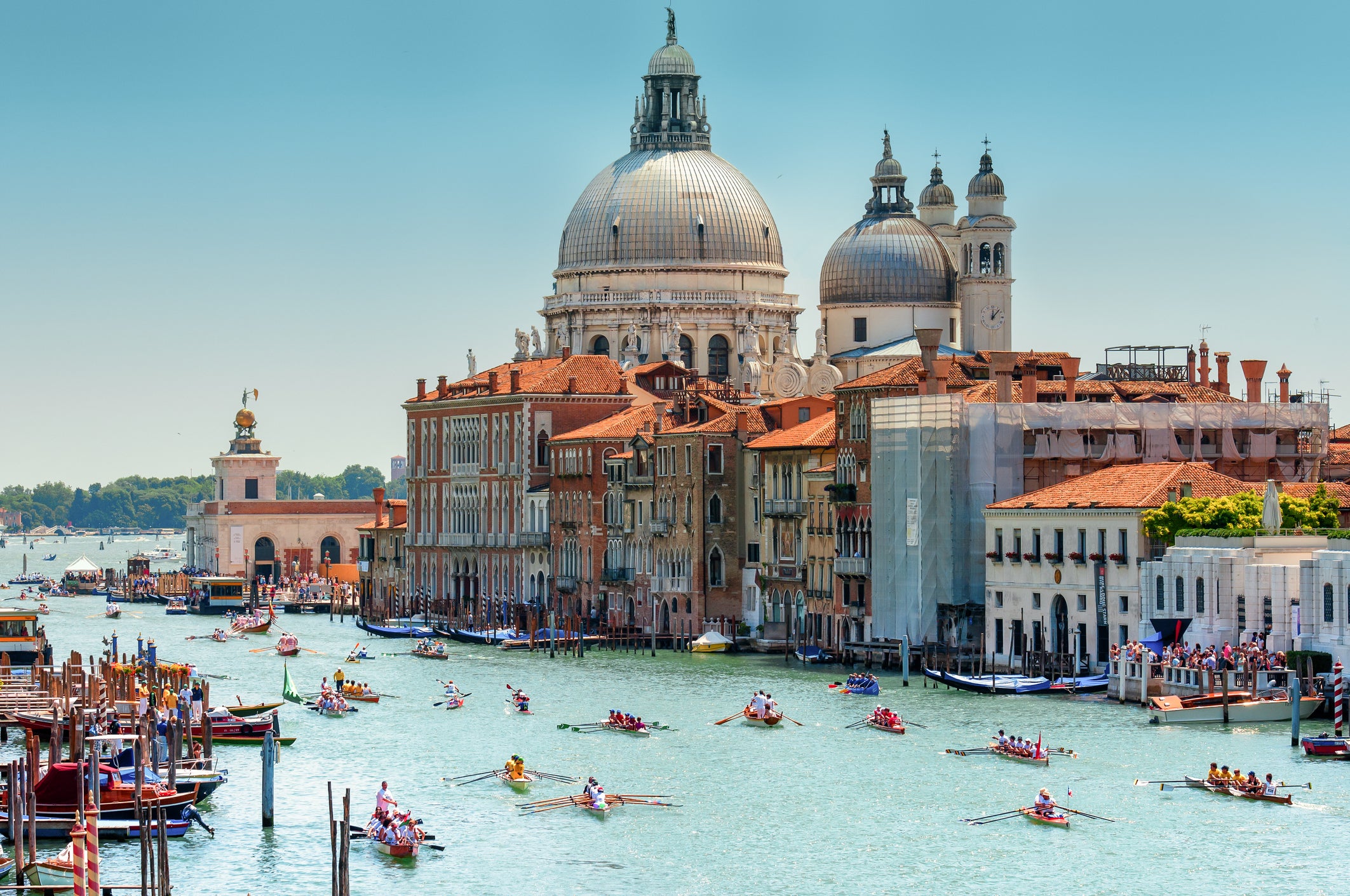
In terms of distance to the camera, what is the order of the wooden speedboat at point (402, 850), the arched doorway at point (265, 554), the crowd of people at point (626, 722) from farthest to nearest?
1. the arched doorway at point (265, 554)
2. the crowd of people at point (626, 722)
3. the wooden speedboat at point (402, 850)

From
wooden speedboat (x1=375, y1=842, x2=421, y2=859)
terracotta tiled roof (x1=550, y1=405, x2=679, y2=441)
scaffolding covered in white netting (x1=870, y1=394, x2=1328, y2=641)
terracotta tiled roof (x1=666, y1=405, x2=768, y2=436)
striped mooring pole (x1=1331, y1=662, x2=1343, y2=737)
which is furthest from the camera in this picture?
terracotta tiled roof (x1=550, y1=405, x2=679, y2=441)

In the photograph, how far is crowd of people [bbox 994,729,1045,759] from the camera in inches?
1988

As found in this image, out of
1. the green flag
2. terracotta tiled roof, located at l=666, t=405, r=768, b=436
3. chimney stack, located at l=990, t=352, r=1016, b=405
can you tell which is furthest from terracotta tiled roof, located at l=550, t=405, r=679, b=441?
the green flag

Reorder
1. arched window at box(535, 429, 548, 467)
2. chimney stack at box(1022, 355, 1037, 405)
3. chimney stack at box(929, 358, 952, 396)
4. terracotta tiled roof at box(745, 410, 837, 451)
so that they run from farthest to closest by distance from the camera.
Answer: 1. arched window at box(535, 429, 548, 467)
2. terracotta tiled roof at box(745, 410, 837, 451)
3. chimney stack at box(929, 358, 952, 396)
4. chimney stack at box(1022, 355, 1037, 405)

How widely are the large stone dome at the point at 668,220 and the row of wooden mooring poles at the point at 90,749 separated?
4184 cm

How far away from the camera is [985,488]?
69750mm

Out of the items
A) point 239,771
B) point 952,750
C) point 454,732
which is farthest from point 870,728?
point 239,771

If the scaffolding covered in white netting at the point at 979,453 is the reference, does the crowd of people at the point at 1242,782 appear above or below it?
below

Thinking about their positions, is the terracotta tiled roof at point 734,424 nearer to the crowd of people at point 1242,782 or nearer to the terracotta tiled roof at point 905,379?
the terracotta tiled roof at point 905,379

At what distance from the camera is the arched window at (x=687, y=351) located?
110750 millimetres

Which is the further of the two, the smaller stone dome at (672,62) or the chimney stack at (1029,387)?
the smaller stone dome at (672,62)

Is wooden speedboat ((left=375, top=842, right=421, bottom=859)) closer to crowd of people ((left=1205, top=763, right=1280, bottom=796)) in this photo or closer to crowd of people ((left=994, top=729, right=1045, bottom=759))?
crowd of people ((left=994, top=729, right=1045, bottom=759))

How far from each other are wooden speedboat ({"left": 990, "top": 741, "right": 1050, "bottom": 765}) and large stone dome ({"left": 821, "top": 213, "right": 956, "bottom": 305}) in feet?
172

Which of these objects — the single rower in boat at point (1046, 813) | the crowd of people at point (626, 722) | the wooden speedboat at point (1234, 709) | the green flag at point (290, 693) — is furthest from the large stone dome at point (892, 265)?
the single rower in boat at point (1046, 813)
